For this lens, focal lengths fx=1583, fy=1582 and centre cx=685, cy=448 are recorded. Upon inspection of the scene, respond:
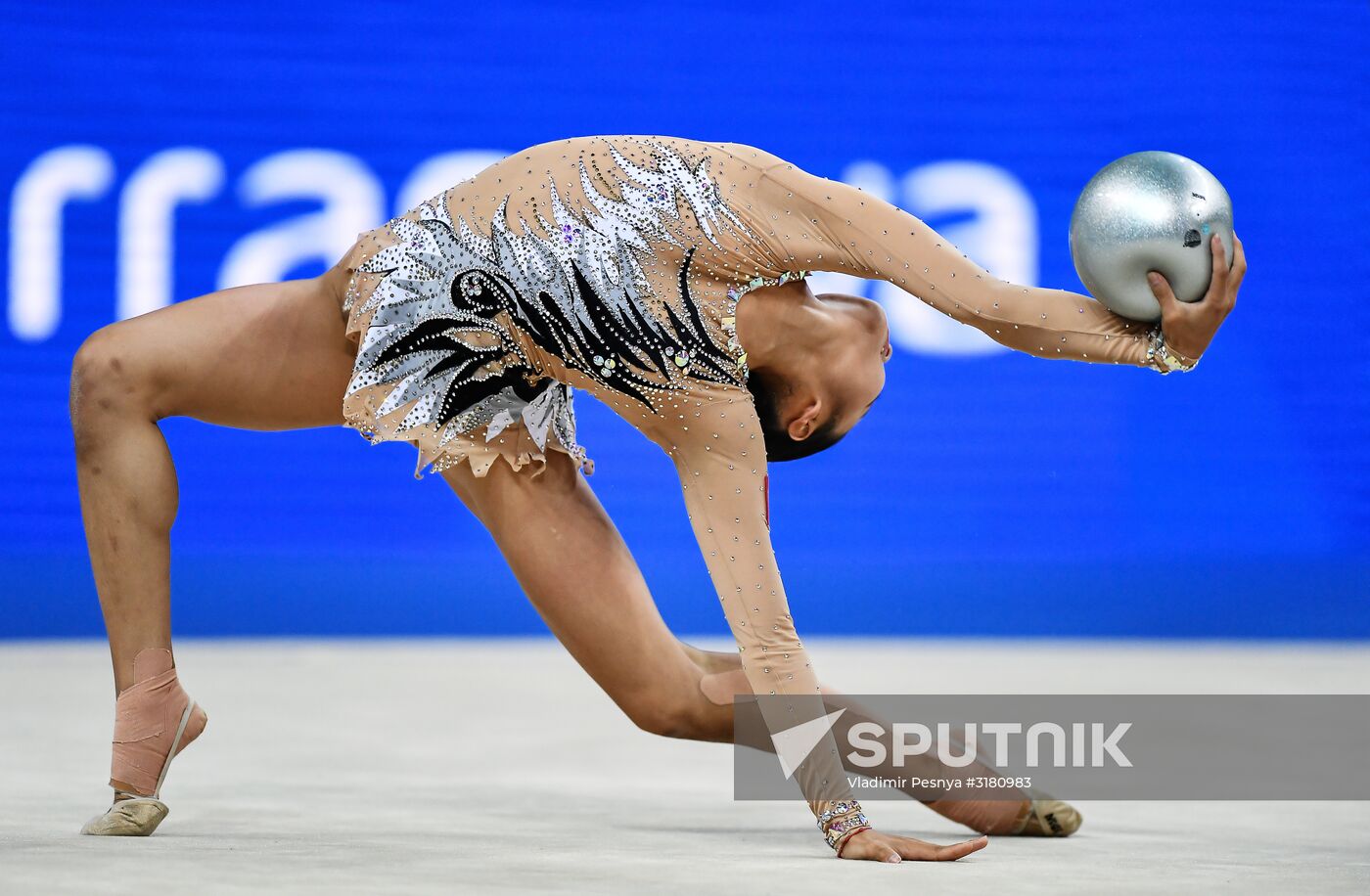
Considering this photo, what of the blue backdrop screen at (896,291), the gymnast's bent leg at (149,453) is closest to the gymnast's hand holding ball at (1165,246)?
the gymnast's bent leg at (149,453)

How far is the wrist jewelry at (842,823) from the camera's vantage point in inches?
86.4

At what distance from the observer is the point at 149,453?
2.37 metres

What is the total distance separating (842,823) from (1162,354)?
2.54 ft

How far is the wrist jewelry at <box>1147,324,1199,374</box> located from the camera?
208cm

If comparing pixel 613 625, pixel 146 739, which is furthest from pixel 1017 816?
pixel 146 739

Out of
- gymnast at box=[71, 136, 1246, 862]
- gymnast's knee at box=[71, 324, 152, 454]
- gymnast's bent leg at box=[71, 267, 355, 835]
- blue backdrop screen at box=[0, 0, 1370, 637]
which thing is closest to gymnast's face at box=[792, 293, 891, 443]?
gymnast at box=[71, 136, 1246, 862]

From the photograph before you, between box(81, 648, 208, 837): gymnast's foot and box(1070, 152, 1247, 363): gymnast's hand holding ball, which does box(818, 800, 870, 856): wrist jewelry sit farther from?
box(81, 648, 208, 837): gymnast's foot

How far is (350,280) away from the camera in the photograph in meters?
2.45

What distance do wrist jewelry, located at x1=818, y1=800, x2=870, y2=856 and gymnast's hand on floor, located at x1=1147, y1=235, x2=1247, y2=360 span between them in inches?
30.7

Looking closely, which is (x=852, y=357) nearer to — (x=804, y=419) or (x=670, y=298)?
(x=804, y=419)

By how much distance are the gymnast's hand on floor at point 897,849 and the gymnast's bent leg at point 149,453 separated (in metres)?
0.99

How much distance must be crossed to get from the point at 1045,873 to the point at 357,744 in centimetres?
177

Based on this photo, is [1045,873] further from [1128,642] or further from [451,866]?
[1128,642]

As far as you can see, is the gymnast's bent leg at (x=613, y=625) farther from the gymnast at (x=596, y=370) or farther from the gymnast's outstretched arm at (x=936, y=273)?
the gymnast's outstretched arm at (x=936, y=273)
